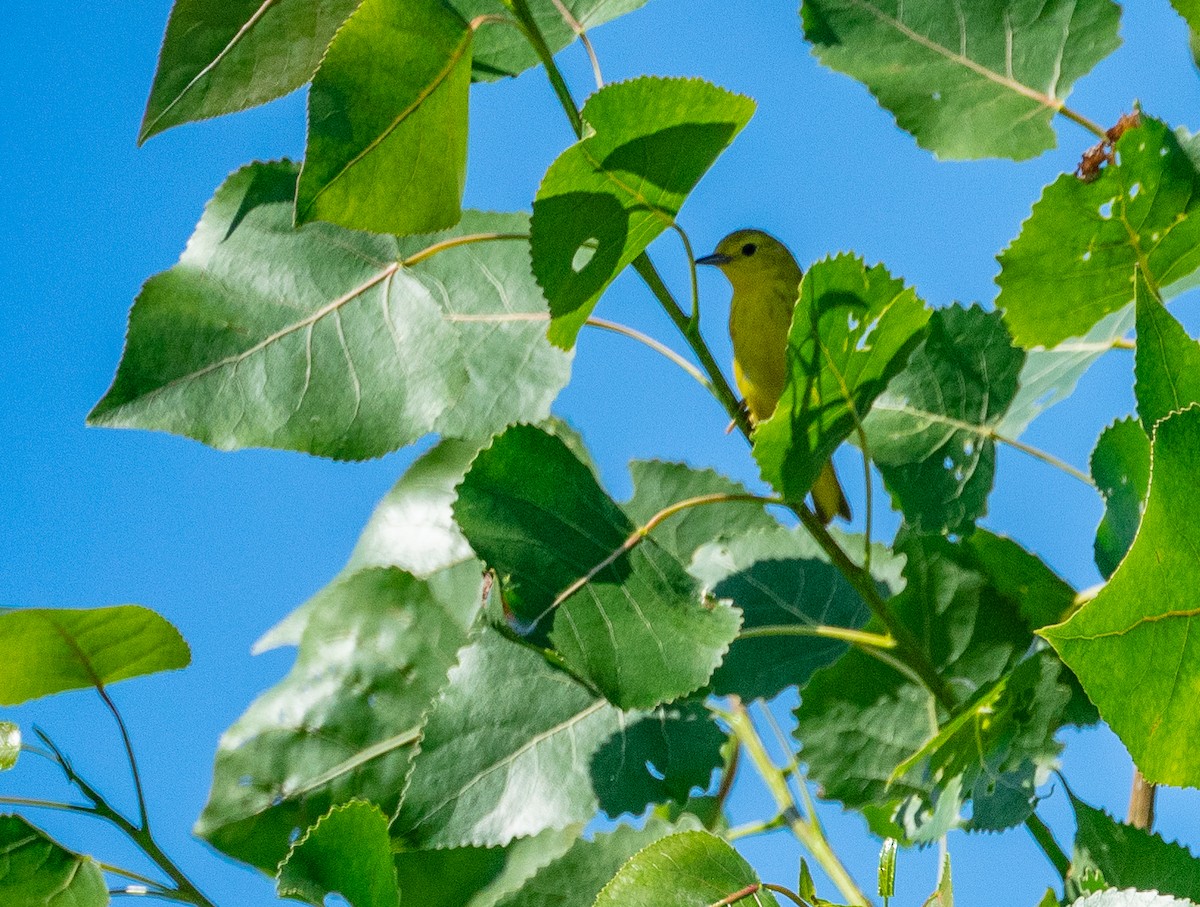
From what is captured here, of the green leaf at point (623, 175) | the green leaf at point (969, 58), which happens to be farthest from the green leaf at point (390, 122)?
the green leaf at point (969, 58)

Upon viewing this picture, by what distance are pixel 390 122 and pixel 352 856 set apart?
558mm

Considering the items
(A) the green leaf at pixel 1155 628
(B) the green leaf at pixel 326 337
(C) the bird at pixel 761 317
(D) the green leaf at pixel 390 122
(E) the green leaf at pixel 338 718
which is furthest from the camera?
(C) the bird at pixel 761 317

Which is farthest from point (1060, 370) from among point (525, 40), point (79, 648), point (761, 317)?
point (761, 317)

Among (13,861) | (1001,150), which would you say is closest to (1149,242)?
(1001,150)

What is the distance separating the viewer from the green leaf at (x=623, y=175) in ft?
2.83

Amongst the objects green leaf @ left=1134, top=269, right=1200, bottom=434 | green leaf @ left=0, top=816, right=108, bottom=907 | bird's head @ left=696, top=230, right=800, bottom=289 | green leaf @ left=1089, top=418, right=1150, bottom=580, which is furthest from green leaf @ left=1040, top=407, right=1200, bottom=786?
bird's head @ left=696, top=230, right=800, bottom=289

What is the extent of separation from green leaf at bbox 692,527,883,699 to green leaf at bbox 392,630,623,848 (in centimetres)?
17

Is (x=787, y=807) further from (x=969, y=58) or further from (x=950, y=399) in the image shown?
(x=969, y=58)

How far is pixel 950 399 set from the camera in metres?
1.12

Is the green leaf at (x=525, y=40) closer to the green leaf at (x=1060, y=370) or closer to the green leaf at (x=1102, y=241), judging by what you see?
the green leaf at (x=1102, y=241)

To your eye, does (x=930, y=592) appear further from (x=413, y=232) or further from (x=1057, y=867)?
(x=413, y=232)

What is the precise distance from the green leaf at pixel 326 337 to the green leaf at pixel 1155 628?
1.96 feet

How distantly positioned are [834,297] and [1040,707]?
403mm

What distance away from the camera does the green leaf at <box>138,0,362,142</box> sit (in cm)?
99
